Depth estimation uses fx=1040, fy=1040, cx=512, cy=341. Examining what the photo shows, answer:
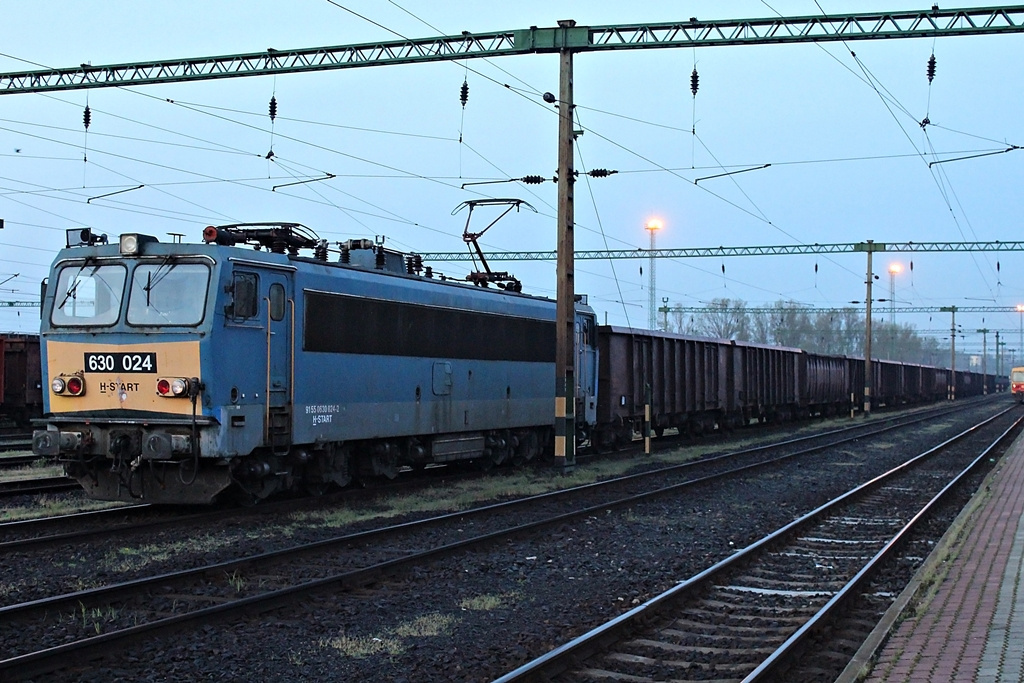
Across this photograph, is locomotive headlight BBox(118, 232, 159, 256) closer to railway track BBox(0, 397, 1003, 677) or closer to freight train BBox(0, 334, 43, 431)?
railway track BBox(0, 397, 1003, 677)

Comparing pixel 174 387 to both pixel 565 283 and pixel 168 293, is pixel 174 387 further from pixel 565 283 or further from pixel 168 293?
pixel 565 283

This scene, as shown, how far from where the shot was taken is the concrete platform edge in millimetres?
6484

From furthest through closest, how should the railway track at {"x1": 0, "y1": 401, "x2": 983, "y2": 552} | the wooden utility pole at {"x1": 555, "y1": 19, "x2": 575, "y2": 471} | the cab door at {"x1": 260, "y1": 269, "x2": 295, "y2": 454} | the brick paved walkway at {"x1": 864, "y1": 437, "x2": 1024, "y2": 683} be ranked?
the wooden utility pole at {"x1": 555, "y1": 19, "x2": 575, "y2": 471}
the cab door at {"x1": 260, "y1": 269, "x2": 295, "y2": 454}
the railway track at {"x1": 0, "y1": 401, "x2": 983, "y2": 552}
the brick paved walkway at {"x1": 864, "y1": 437, "x2": 1024, "y2": 683}

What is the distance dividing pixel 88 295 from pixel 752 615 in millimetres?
9043

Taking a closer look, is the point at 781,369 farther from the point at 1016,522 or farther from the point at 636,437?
the point at 1016,522

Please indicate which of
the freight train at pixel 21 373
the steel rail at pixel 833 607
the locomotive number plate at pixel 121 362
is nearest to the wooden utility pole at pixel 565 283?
the steel rail at pixel 833 607

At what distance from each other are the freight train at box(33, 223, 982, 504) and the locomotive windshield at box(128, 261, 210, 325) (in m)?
0.02

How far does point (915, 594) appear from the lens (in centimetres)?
870

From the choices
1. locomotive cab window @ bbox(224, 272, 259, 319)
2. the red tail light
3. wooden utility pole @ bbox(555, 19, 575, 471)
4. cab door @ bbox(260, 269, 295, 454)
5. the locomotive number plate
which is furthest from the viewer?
wooden utility pole @ bbox(555, 19, 575, 471)

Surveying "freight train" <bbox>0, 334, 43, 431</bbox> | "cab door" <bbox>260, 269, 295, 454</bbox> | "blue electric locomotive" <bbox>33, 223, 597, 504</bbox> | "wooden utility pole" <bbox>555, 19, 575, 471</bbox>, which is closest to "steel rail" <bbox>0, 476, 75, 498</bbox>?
"blue electric locomotive" <bbox>33, 223, 597, 504</bbox>

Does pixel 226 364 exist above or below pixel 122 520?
above

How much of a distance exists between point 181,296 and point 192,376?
104 cm

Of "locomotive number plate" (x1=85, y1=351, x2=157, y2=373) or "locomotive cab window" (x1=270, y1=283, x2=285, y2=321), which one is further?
"locomotive cab window" (x1=270, y1=283, x2=285, y2=321)

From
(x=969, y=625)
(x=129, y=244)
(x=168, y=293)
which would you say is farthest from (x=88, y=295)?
(x=969, y=625)
